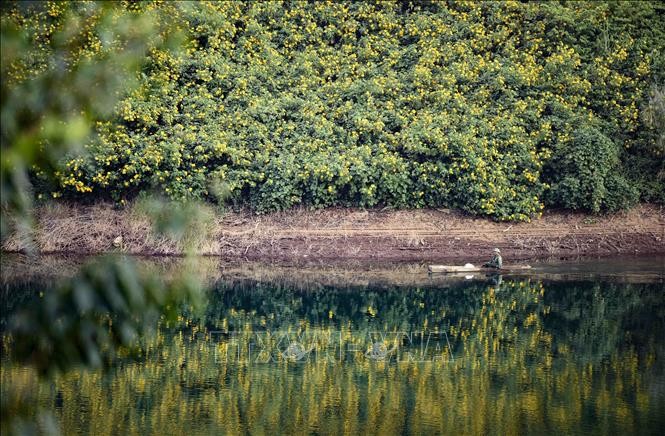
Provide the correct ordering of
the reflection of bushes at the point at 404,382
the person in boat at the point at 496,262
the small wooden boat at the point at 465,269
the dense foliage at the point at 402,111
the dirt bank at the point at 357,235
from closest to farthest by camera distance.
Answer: the reflection of bushes at the point at 404,382 → the small wooden boat at the point at 465,269 → the person in boat at the point at 496,262 → the dirt bank at the point at 357,235 → the dense foliage at the point at 402,111

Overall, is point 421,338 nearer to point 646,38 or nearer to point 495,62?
point 495,62

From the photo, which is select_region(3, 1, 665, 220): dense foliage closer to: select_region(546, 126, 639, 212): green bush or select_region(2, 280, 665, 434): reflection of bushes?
select_region(546, 126, 639, 212): green bush

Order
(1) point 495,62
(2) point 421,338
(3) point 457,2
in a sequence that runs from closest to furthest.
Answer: (2) point 421,338 → (1) point 495,62 → (3) point 457,2

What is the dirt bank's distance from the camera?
24281 mm

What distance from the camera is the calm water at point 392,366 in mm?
11711

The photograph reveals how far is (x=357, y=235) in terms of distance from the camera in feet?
80.5

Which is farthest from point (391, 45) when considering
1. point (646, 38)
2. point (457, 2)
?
point (646, 38)

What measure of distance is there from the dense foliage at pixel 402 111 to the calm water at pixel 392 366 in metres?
4.82

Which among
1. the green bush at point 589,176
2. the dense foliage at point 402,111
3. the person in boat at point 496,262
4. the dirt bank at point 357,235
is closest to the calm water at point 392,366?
the person in boat at point 496,262

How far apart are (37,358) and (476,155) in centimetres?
2143

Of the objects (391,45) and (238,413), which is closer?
(238,413)

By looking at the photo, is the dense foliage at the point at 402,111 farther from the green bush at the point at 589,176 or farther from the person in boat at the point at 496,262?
the person in boat at the point at 496,262

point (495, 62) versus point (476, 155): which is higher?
point (495, 62)

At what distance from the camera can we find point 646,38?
89.9 ft
